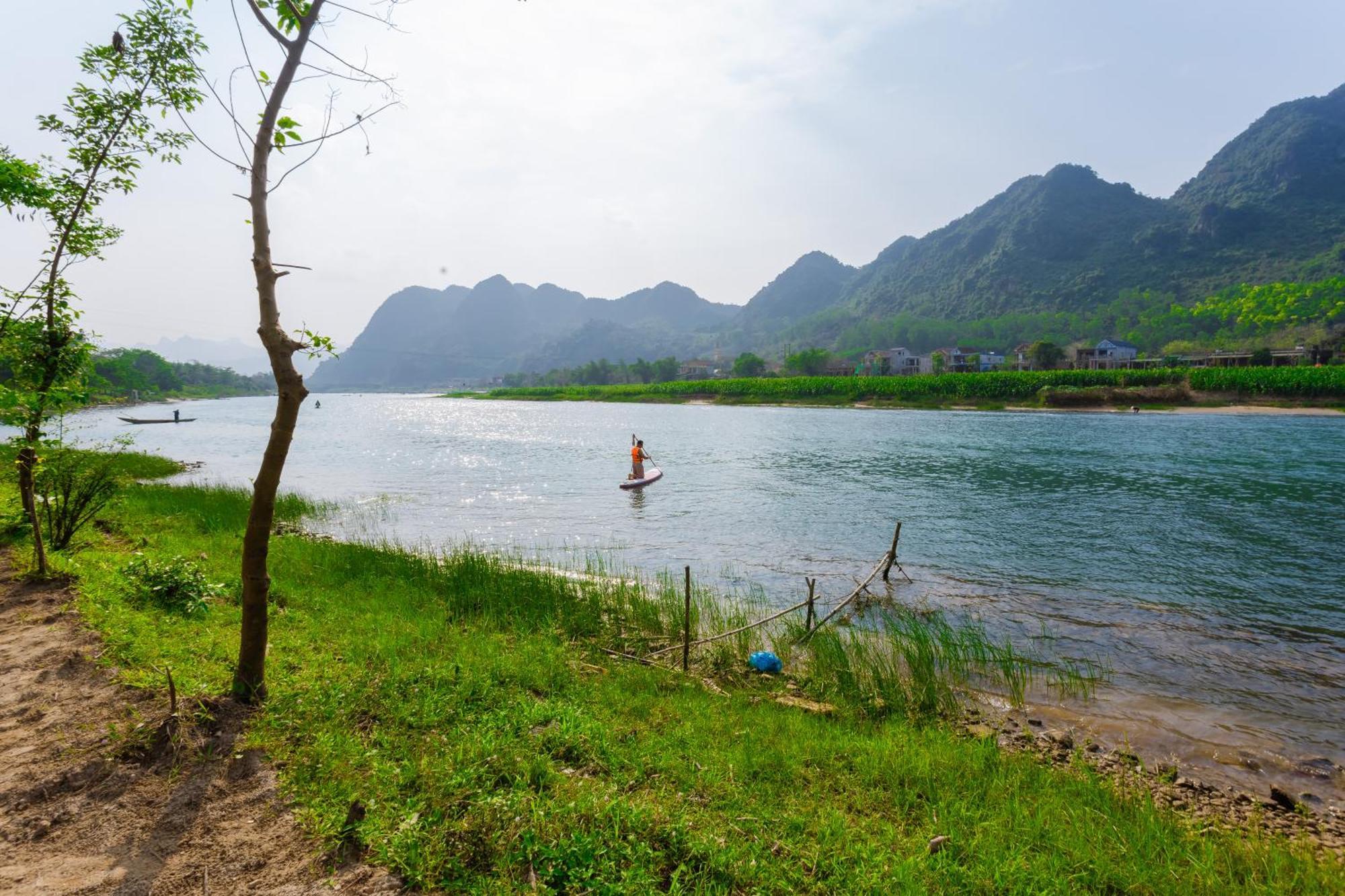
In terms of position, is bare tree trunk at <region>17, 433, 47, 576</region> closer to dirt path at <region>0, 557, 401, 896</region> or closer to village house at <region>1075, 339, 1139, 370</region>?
dirt path at <region>0, 557, 401, 896</region>

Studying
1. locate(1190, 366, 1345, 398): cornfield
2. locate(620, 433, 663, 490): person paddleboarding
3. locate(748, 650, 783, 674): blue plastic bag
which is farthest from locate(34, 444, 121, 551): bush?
locate(1190, 366, 1345, 398): cornfield

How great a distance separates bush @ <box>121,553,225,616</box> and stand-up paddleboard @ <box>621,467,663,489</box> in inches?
815

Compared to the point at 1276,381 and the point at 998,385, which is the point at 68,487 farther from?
the point at 1276,381

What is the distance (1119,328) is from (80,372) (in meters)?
207

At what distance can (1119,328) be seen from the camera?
540 feet

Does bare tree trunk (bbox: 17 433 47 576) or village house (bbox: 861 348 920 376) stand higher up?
village house (bbox: 861 348 920 376)

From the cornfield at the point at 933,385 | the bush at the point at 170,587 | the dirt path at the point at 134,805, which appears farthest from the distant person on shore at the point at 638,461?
the cornfield at the point at 933,385

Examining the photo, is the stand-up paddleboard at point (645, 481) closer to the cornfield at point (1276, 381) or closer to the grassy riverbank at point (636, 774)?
the grassy riverbank at point (636, 774)

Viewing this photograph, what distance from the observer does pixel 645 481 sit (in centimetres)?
2919

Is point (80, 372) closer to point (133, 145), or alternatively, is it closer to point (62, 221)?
point (62, 221)

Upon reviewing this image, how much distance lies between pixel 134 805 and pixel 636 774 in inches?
147

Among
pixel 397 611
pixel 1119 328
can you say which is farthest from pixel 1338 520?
pixel 1119 328

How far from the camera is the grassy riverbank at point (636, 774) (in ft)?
13.6

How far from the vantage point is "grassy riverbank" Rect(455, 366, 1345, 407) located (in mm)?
71125
